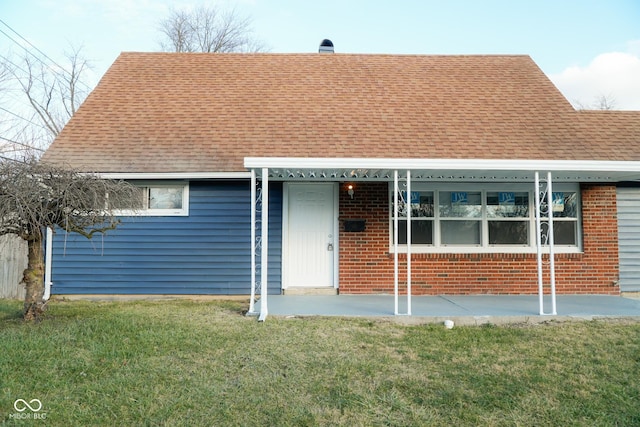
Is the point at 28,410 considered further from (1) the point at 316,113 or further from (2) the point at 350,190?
(1) the point at 316,113

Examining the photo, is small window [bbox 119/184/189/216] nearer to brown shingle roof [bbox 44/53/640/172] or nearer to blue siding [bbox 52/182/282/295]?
blue siding [bbox 52/182/282/295]

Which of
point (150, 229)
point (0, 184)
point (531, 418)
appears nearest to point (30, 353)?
point (0, 184)

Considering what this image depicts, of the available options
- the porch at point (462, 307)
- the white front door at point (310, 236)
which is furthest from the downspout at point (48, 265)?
the white front door at point (310, 236)

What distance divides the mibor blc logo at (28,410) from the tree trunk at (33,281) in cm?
268

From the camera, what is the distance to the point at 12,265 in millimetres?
8375

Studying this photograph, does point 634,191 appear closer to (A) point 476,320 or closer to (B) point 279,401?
(A) point 476,320

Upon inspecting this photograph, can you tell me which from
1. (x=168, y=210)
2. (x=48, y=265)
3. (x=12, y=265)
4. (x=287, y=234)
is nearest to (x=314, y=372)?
(x=287, y=234)

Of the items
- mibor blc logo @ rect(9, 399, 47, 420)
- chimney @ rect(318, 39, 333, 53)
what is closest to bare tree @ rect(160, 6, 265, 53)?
chimney @ rect(318, 39, 333, 53)

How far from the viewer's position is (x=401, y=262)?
822 centimetres

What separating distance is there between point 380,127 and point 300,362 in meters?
5.77

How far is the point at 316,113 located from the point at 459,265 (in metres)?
4.43

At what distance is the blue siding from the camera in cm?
814

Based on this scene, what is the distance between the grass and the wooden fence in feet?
8.93

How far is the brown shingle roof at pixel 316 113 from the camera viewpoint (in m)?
8.13
